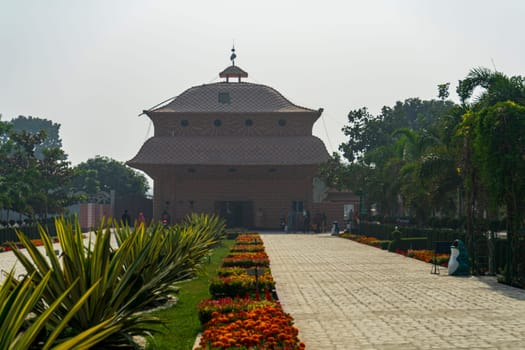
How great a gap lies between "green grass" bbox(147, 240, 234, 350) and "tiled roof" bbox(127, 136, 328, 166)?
3322 cm

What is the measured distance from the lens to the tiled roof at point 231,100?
5369 cm

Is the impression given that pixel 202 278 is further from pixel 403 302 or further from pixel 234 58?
pixel 234 58

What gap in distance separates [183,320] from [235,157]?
131 ft

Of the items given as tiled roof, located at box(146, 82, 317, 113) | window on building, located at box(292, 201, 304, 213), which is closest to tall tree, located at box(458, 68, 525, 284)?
window on building, located at box(292, 201, 304, 213)

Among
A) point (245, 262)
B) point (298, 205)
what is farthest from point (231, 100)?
point (245, 262)

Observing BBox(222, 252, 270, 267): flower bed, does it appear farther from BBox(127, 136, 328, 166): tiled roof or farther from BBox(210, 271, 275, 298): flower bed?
BBox(127, 136, 328, 166): tiled roof

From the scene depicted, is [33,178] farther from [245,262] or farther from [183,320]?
[183,320]

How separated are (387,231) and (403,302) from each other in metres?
21.2

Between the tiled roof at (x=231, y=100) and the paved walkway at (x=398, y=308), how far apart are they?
34.5m

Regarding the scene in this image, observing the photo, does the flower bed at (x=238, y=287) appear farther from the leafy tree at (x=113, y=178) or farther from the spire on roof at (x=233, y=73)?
the leafy tree at (x=113, y=178)

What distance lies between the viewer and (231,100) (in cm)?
5469

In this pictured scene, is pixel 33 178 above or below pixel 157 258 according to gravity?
above

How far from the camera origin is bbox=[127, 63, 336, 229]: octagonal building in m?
50.5

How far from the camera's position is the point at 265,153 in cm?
5066
